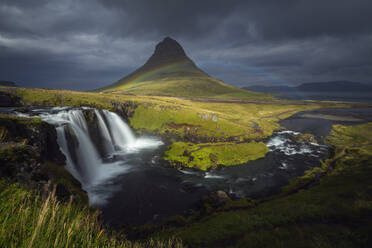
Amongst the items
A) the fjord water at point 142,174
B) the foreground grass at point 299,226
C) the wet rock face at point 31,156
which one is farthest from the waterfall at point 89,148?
the foreground grass at point 299,226

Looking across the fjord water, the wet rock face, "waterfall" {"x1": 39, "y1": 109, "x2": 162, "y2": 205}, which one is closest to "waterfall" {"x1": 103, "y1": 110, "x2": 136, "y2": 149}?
"waterfall" {"x1": 39, "y1": 109, "x2": 162, "y2": 205}

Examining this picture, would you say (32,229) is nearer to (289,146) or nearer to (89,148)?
(89,148)

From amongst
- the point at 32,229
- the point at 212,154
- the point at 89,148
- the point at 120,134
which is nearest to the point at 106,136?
the point at 120,134

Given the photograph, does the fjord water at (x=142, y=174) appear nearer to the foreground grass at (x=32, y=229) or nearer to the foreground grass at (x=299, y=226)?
the foreground grass at (x=299, y=226)

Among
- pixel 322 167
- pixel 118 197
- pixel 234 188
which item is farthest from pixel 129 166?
pixel 322 167

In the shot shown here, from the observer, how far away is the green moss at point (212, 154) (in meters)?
37.5

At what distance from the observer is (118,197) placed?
84.7ft

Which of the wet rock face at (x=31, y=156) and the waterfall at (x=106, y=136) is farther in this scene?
the waterfall at (x=106, y=136)

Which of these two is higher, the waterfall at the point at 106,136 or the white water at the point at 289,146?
the waterfall at the point at 106,136

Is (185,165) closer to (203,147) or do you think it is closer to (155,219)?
(203,147)

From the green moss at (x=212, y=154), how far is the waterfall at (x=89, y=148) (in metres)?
10.9

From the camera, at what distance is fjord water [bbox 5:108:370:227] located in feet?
79.2

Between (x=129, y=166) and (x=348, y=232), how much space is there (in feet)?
115

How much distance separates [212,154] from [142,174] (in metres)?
16.8
